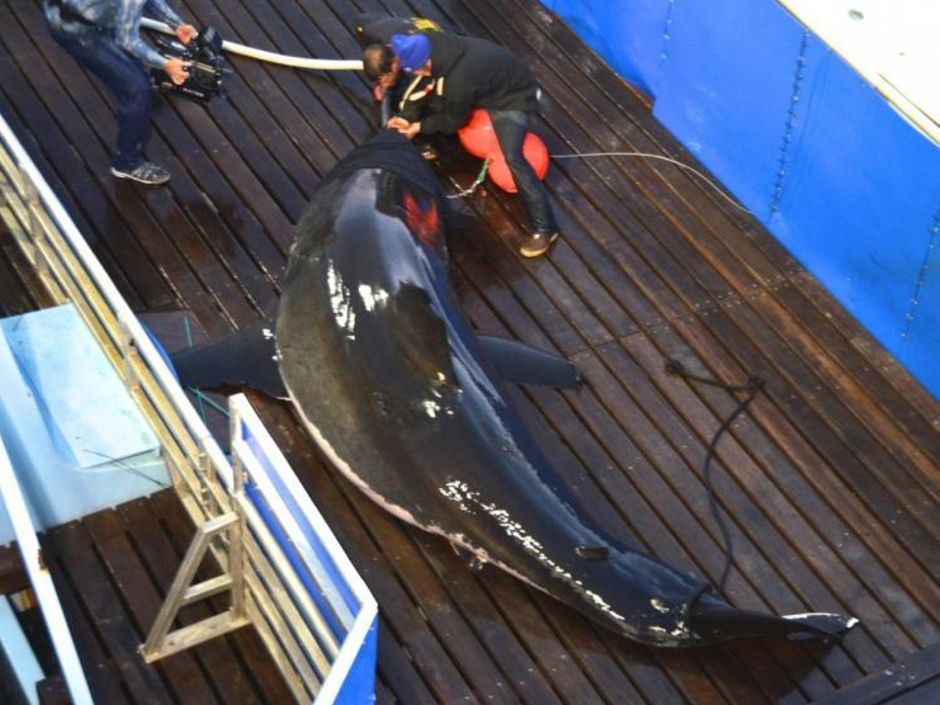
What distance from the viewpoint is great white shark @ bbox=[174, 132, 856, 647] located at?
25.7 feet

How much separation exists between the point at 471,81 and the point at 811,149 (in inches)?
86.8

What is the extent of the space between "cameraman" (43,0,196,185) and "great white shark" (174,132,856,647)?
58.9 inches

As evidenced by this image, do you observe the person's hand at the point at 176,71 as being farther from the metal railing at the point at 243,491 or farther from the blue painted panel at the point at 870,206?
the blue painted panel at the point at 870,206

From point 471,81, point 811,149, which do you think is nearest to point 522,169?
point 471,81

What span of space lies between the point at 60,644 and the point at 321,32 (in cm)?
603

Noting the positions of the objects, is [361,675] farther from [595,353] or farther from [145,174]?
[145,174]

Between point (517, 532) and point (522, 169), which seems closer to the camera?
point (517, 532)

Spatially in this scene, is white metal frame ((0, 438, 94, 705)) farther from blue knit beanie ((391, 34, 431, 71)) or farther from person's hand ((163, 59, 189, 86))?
blue knit beanie ((391, 34, 431, 71))

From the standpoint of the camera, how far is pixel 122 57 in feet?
32.0

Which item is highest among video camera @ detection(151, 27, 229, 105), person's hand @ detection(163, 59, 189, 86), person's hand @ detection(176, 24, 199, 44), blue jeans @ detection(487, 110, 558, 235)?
person's hand @ detection(176, 24, 199, 44)

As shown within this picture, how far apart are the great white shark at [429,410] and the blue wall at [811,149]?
6.69 ft

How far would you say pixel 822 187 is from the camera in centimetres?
995

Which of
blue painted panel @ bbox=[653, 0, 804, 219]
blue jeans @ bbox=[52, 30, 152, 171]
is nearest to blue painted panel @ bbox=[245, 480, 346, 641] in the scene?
blue jeans @ bbox=[52, 30, 152, 171]

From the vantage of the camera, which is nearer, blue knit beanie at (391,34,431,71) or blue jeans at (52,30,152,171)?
blue jeans at (52,30,152,171)
